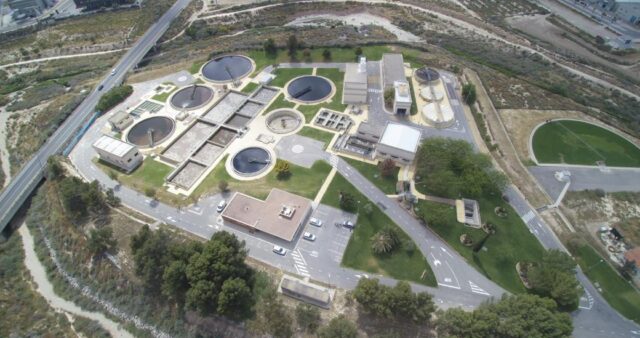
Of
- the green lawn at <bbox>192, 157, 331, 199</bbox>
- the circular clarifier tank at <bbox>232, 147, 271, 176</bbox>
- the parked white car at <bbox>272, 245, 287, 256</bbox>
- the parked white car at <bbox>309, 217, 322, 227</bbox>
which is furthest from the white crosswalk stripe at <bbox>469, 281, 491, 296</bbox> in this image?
the circular clarifier tank at <bbox>232, 147, 271, 176</bbox>

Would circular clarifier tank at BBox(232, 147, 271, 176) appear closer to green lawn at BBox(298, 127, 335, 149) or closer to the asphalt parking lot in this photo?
green lawn at BBox(298, 127, 335, 149)

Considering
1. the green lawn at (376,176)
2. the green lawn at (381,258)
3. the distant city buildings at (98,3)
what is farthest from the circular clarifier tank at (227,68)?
the distant city buildings at (98,3)

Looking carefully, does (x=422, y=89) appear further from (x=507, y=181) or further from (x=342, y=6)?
(x=342, y=6)

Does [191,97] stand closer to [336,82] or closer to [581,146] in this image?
[336,82]

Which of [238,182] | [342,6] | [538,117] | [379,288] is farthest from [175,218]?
[342,6]

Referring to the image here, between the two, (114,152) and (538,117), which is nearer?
(114,152)

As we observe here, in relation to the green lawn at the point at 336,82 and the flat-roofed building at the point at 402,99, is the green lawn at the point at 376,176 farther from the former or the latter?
the flat-roofed building at the point at 402,99
